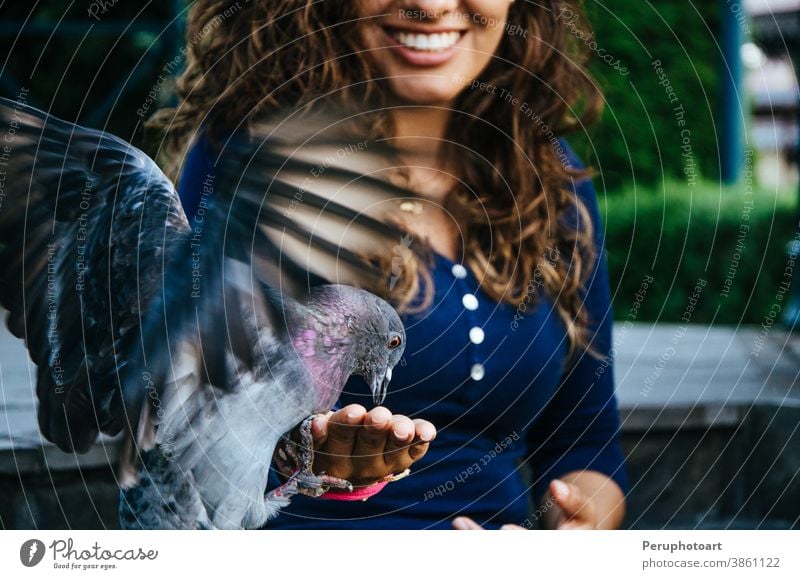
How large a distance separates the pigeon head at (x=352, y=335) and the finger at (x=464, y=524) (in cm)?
15

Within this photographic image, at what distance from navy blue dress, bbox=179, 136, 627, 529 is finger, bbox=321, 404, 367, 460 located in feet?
0.13

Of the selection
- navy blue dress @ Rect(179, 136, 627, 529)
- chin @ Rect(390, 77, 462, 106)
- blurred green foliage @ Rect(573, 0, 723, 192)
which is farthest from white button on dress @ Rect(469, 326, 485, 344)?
blurred green foliage @ Rect(573, 0, 723, 192)

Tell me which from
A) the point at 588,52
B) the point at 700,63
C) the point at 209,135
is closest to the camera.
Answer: the point at 209,135

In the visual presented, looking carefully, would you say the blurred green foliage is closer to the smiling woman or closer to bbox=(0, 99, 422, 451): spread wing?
the smiling woman

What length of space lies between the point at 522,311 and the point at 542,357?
2.0 inches

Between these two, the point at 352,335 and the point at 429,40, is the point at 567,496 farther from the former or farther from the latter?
the point at 429,40

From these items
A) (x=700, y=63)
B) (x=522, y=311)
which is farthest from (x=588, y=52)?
(x=700, y=63)

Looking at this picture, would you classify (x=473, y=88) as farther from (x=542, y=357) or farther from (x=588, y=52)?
(x=542, y=357)

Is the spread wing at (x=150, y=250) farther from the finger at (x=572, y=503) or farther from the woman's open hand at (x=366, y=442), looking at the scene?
the finger at (x=572, y=503)

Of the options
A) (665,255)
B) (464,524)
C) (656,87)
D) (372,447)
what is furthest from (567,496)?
(656,87)

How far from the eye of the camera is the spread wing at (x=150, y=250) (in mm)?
940

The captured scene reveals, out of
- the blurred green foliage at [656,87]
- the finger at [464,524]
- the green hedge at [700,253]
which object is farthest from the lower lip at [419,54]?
the blurred green foliage at [656,87]

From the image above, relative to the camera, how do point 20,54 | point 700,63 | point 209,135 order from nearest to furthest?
point 209,135 → point 20,54 → point 700,63
